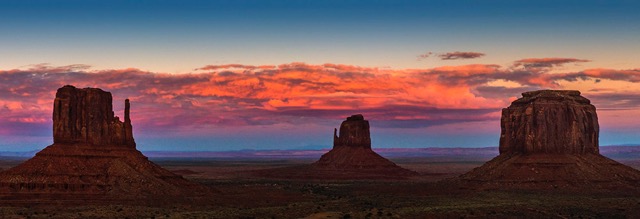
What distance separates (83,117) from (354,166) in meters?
103

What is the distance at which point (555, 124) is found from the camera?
368 ft

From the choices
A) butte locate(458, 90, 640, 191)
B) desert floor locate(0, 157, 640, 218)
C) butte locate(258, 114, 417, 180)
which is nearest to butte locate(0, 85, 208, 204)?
desert floor locate(0, 157, 640, 218)

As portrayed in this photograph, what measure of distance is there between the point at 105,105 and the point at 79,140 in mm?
5608

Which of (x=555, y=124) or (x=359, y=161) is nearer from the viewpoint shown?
(x=555, y=124)

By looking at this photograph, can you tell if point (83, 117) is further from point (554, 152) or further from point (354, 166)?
point (354, 166)

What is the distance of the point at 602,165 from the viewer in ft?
368

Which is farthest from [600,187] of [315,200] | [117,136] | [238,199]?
[117,136]

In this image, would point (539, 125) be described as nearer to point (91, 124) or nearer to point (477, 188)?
point (477, 188)

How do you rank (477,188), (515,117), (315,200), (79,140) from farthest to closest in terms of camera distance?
(515,117) → (477,188) → (315,200) → (79,140)

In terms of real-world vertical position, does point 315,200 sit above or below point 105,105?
below

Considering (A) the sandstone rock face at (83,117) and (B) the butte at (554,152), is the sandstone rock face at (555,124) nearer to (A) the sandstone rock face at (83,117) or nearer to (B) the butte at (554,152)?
(B) the butte at (554,152)

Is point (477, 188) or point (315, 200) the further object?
point (477, 188)

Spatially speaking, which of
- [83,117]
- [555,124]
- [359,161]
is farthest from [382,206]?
[359,161]

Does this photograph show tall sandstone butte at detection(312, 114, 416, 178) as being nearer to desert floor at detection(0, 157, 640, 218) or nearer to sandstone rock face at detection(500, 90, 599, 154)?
sandstone rock face at detection(500, 90, 599, 154)
